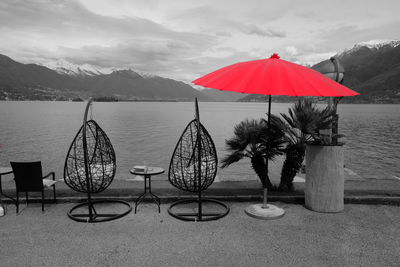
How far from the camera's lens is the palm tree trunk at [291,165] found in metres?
6.41

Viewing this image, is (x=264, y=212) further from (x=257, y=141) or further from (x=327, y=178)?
(x=257, y=141)

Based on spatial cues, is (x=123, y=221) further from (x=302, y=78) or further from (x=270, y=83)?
(x=302, y=78)

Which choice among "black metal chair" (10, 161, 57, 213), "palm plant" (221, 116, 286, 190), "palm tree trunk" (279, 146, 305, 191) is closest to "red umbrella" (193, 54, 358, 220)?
"palm plant" (221, 116, 286, 190)

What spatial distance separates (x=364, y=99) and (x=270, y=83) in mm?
205760

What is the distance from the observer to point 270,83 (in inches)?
182

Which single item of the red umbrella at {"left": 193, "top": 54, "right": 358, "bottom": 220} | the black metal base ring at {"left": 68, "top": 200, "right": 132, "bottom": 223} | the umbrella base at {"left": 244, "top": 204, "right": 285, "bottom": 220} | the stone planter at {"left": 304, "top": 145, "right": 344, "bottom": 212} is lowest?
the black metal base ring at {"left": 68, "top": 200, "right": 132, "bottom": 223}

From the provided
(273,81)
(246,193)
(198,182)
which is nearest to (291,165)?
(246,193)

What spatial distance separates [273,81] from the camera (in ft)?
15.3

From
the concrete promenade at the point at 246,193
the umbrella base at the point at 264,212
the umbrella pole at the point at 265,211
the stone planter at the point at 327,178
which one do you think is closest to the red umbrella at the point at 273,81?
the umbrella pole at the point at 265,211

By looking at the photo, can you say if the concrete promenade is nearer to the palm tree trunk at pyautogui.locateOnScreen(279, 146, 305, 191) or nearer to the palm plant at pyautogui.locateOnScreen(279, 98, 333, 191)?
the palm tree trunk at pyautogui.locateOnScreen(279, 146, 305, 191)

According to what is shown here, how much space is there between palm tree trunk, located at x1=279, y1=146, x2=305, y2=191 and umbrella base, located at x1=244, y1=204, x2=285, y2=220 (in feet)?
3.85

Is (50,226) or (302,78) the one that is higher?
(302,78)

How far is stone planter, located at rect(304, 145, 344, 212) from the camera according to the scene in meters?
5.57

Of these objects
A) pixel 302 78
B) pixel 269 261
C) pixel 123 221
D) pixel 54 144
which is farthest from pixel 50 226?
pixel 54 144
